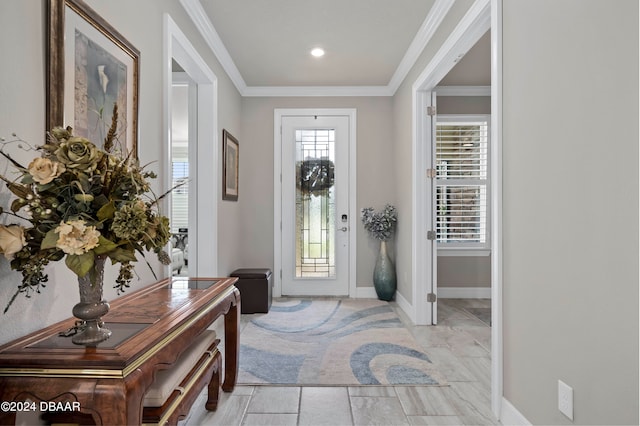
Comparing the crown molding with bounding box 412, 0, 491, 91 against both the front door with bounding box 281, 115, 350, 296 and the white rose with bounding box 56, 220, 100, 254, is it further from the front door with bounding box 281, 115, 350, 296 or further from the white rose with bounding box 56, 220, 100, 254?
the white rose with bounding box 56, 220, 100, 254

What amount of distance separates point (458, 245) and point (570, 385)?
3482mm

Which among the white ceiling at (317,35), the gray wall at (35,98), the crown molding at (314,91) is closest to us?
the gray wall at (35,98)

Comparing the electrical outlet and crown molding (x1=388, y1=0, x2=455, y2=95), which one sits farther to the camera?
crown molding (x1=388, y1=0, x2=455, y2=95)

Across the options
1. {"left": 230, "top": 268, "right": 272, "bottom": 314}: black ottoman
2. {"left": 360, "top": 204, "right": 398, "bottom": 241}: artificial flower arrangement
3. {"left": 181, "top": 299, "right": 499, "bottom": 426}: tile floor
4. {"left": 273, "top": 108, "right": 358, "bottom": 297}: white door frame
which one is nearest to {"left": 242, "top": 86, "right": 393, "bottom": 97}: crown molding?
{"left": 273, "top": 108, "right": 358, "bottom": 297}: white door frame

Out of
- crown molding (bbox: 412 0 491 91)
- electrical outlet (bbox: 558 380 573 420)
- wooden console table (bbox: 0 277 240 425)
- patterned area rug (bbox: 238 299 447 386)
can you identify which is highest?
crown molding (bbox: 412 0 491 91)

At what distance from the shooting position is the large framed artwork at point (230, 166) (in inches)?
154

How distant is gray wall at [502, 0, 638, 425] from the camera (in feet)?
3.91

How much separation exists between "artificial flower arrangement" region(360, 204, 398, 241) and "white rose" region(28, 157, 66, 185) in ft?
12.7

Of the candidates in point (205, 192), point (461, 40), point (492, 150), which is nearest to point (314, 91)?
point (205, 192)

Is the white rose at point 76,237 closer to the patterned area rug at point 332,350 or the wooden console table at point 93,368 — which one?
the wooden console table at point 93,368

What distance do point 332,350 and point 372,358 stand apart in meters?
0.35

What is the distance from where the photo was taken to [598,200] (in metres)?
1.30

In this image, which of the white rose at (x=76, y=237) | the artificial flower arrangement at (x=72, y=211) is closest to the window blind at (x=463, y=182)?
the artificial flower arrangement at (x=72, y=211)

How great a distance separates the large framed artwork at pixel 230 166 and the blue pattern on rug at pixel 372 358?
210 centimetres
